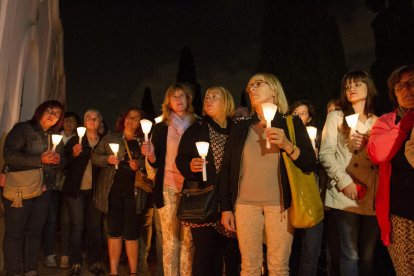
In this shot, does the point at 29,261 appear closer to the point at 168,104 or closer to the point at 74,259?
the point at 74,259

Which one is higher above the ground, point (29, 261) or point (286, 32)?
point (286, 32)

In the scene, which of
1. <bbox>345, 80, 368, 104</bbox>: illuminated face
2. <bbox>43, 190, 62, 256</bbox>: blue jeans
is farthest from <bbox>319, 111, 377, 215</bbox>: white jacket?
<bbox>43, 190, 62, 256</bbox>: blue jeans

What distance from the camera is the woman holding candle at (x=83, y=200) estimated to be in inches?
249

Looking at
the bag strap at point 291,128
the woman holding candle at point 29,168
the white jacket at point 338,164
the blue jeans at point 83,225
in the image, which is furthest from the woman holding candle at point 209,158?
the blue jeans at point 83,225

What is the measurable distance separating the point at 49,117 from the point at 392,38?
82.3ft

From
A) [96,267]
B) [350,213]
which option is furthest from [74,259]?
[350,213]

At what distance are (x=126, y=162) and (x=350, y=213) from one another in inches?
116

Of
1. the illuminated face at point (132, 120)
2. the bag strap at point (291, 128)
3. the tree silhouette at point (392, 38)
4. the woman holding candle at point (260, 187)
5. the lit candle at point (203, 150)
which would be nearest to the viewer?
the woman holding candle at point (260, 187)

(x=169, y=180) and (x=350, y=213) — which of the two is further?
(x=169, y=180)

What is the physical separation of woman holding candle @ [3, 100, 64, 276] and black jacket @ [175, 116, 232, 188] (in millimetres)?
1804

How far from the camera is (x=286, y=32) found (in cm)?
2584

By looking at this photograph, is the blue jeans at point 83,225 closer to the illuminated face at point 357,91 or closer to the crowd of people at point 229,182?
the crowd of people at point 229,182

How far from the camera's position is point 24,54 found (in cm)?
786

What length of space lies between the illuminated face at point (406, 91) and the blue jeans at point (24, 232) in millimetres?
4277
